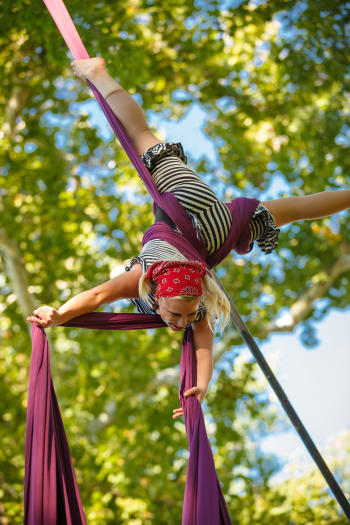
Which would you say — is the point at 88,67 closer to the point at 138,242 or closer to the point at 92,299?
the point at 92,299

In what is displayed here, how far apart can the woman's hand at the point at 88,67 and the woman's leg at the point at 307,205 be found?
3.18ft

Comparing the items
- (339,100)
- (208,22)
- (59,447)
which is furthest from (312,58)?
(59,447)

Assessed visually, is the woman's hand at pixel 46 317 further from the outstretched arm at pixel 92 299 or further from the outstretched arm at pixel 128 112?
the outstretched arm at pixel 128 112

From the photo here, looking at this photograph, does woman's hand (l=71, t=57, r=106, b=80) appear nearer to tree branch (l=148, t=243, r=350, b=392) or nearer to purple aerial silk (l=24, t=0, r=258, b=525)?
purple aerial silk (l=24, t=0, r=258, b=525)

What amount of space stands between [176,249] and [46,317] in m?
0.56

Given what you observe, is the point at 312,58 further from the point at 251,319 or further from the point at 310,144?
the point at 251,319

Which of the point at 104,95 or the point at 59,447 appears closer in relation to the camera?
the point at 59,447

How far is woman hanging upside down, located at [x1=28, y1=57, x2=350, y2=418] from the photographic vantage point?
226cm

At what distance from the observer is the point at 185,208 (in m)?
2.50

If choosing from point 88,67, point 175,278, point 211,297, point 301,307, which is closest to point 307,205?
point 211,297

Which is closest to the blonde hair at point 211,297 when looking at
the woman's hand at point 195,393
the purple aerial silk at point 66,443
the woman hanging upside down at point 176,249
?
the woman hanging upside down at point 176,249

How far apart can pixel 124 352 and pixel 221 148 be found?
2.81 metres

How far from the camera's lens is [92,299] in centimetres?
228

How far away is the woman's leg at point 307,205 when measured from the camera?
8.85 feet
